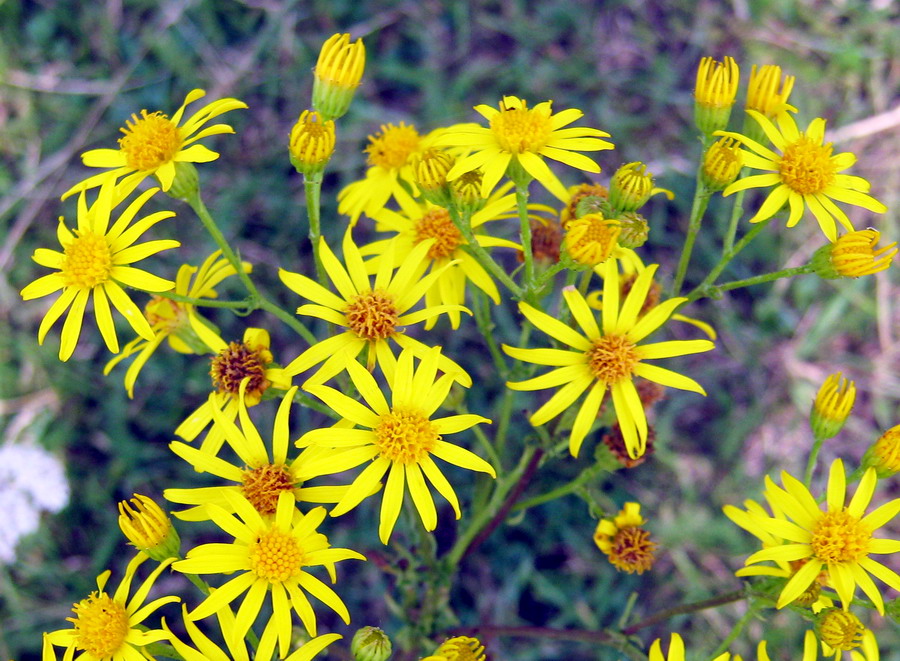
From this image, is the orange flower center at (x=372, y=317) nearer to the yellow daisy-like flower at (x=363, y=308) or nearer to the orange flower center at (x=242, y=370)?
the yellow daisy-like flower at (x=363, y=308)

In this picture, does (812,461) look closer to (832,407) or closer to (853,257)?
(832,407)

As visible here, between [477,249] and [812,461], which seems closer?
[477,249]

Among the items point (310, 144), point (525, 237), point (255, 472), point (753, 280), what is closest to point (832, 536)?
point (753, 280)

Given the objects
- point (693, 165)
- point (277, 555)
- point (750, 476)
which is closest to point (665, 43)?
point (693, 165)

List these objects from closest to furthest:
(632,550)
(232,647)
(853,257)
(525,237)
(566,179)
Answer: (232,647) → (525,237) → (853,257) → (632,550) → (566,179)

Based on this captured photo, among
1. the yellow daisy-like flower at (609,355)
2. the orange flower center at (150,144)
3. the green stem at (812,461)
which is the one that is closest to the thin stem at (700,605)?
the green stem at (812,461)

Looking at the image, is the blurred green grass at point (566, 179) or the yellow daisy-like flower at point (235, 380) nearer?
the yellow daisy-like flower at point (235, 380)

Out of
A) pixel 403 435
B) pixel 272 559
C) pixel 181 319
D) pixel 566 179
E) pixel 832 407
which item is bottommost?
pixel 272 559

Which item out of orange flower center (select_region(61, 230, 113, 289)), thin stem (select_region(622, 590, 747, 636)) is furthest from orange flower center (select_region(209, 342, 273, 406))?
thin stem (select_region(622, 590, 747, 636))
